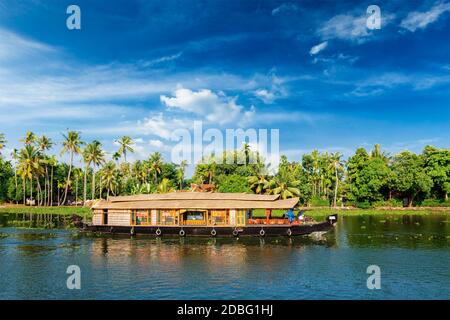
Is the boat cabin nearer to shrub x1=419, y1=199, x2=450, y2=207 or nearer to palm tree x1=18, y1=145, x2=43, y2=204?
palm tree x1=18, y1=145, x2=43, y2=204

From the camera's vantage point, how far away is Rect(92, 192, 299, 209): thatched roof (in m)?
32.4

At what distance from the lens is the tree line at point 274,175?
6303 centimetres

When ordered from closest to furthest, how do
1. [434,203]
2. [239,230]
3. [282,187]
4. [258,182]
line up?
[239,230]
[282,187]
[258,182]
[434,203]

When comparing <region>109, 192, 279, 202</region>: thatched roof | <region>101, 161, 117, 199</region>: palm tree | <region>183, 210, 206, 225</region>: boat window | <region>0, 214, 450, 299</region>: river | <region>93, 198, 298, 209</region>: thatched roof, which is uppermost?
<region>101, 161, 117, 199</region>: palm tree

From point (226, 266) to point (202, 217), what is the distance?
41.6 feet

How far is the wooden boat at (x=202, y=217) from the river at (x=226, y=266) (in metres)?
1.05

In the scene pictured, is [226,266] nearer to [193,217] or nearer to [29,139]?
[193,217]

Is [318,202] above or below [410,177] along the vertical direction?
below

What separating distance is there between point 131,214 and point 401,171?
49170 mm

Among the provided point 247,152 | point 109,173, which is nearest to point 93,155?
point 109,173

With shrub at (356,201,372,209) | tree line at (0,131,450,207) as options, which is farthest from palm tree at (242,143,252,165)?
shrub at (356,201,372,209)

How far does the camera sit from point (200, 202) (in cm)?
3356

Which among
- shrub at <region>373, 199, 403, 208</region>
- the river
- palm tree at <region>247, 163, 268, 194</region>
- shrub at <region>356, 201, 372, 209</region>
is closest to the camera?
the river
